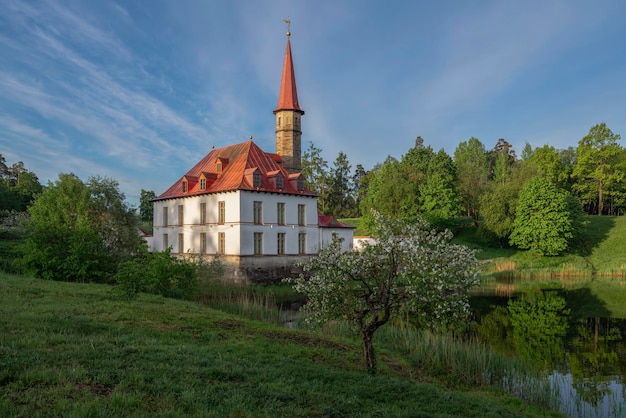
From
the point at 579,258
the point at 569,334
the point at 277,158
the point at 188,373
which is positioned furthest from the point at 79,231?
the point at 579,258

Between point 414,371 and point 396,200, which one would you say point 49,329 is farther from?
point 396,200

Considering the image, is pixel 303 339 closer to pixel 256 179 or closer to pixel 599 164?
pixel 256 179

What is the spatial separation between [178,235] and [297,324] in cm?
2327

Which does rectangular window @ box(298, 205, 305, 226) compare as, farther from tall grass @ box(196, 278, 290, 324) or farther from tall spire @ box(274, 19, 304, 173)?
tall grass @ box(196, 278, 290, 324)

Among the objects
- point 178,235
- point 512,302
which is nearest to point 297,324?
point 512,302

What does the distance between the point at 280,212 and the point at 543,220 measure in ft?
92.3

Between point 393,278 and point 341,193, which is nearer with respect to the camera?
point 393,278

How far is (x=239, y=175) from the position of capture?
113 feet

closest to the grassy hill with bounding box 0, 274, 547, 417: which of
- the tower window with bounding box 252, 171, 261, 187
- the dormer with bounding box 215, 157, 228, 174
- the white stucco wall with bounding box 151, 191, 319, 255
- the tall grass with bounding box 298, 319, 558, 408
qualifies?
the tall grass with bounding box 298, 319, 558, 408

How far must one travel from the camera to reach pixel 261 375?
8.80 m

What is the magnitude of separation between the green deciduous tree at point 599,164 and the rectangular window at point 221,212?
50.6 metres

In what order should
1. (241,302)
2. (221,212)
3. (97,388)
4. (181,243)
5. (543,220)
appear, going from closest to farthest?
1. (97,388)
2. (241,302)
3. (221,212)
4. (181,243)
5. (543,220)

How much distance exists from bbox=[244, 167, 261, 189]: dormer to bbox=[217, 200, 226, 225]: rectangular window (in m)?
2.70

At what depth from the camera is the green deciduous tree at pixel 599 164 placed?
199 ft
